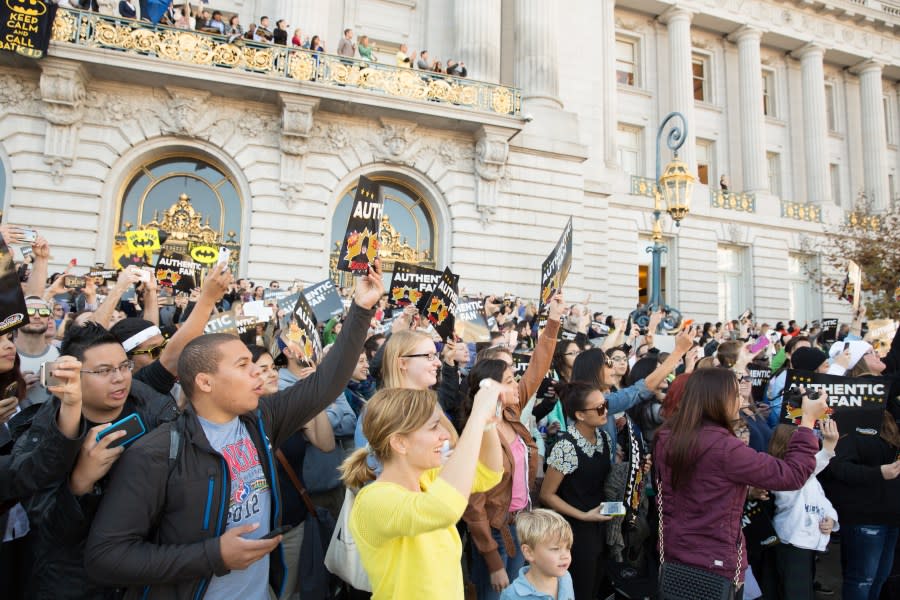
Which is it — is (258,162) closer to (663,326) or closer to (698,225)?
(663,326)

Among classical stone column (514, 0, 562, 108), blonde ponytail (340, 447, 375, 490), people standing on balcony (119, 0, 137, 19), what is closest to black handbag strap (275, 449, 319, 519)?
blonde ponytail (340, 447, 375, 490)

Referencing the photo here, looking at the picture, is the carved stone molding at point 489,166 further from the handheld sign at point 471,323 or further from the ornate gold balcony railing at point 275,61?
the handheld sign at point 471,323

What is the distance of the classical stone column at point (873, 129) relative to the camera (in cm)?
3198

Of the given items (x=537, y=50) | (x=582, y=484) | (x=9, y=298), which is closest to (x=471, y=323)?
(x=582, y=484)

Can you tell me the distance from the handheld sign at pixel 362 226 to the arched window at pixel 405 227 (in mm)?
11720

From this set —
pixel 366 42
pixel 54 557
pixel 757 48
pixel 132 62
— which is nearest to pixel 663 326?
pixel 366 42

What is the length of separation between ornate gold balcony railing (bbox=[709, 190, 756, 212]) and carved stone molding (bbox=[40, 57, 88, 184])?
24.3m

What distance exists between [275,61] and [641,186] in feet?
53.9

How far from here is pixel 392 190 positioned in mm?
17812

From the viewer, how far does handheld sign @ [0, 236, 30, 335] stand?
8.70 ft

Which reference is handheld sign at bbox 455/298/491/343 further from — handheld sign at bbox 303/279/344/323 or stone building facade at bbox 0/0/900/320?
stone building facade at bbox 0/0/900/320

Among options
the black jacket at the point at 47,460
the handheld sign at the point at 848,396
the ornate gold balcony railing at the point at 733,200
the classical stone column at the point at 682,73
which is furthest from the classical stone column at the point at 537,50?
the black jacket at the point at 47,460

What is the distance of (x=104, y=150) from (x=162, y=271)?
7335 mm

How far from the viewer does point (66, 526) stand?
2.10 meters
